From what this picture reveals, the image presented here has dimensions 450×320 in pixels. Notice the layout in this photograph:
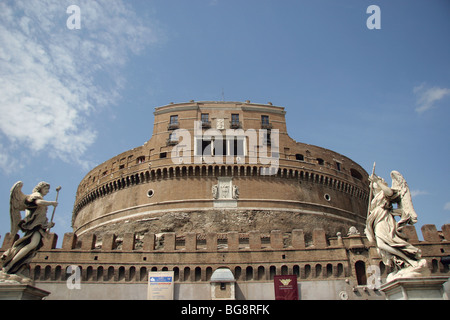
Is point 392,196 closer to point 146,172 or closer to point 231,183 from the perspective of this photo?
point 231,183

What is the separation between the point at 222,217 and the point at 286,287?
10.7 metres

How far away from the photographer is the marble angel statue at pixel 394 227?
8.03 m

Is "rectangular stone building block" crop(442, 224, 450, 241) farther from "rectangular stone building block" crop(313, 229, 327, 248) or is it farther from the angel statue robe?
the angel statue robe

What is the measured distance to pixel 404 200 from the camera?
28.6 ft

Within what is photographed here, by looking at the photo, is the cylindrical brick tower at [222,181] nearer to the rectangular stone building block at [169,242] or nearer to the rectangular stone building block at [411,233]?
the rectangular stone building block at [169,242]

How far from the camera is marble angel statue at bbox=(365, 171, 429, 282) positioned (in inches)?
316

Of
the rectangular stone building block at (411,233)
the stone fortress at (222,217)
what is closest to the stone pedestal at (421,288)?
the stone fortress at (222,217)

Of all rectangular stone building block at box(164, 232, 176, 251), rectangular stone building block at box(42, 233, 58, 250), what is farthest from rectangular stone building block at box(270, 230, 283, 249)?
rectangular stone building block at box(42, 233, 58, 250)

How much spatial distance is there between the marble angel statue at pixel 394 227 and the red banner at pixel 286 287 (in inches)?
522

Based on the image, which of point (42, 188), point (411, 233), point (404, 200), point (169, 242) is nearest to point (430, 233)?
point (411, 233)

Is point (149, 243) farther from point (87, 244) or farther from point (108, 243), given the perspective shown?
point (87, 244)

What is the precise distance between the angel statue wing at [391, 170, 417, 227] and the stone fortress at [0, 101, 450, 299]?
46.7ft

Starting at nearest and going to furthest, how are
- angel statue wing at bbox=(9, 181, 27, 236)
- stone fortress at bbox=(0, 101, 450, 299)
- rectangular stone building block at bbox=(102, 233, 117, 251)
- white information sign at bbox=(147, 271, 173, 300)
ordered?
angel statue wing at bbox=(9, 181, 27, 236), white information sign at bbox=(147, 271, 173, 300), stone fortress at bbox=(0, 101, 450, 299), rectangular stone building block at bbox=(102, 233, 117, 251)

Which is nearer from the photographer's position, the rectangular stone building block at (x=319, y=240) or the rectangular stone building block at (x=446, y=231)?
the rectangular stone building block at (x=319, y=240)
